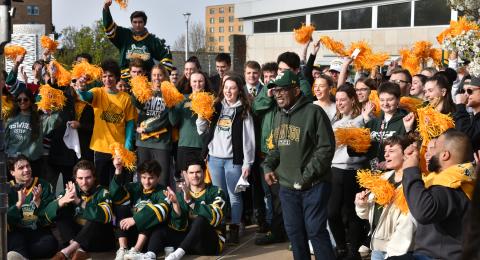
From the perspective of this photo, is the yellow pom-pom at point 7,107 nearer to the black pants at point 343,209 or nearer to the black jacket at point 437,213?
the black pants at point 343,209

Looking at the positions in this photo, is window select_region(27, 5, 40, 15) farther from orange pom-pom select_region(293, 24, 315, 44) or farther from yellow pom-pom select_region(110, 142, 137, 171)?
yellow pom-pom select_region(110, 142, 137, 171)

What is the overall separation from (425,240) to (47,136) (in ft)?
16.8

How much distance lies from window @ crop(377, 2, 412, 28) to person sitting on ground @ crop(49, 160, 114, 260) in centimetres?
2297

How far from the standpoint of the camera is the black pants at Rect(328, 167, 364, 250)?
19.1 ft

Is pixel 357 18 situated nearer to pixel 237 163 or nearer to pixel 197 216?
pixel 237 163

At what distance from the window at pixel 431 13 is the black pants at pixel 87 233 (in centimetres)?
2130

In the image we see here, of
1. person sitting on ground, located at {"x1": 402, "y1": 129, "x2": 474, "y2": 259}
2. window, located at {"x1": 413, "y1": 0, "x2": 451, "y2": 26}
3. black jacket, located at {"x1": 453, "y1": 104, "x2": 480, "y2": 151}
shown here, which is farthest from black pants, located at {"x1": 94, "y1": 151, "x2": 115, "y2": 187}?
window, located at {"x1": 413, "y1": 0, "x2": 451, "y2": 26}

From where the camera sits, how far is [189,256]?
634 cm

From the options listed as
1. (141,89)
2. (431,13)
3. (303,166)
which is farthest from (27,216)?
(431,13)

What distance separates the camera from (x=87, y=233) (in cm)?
634

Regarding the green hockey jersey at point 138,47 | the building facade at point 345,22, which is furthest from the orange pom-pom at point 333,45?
the building facade at point 345,22

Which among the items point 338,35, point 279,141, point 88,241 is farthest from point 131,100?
point 338,35

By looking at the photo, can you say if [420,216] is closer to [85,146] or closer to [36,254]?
[36,254]

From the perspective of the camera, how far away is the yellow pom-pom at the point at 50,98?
735 cm
